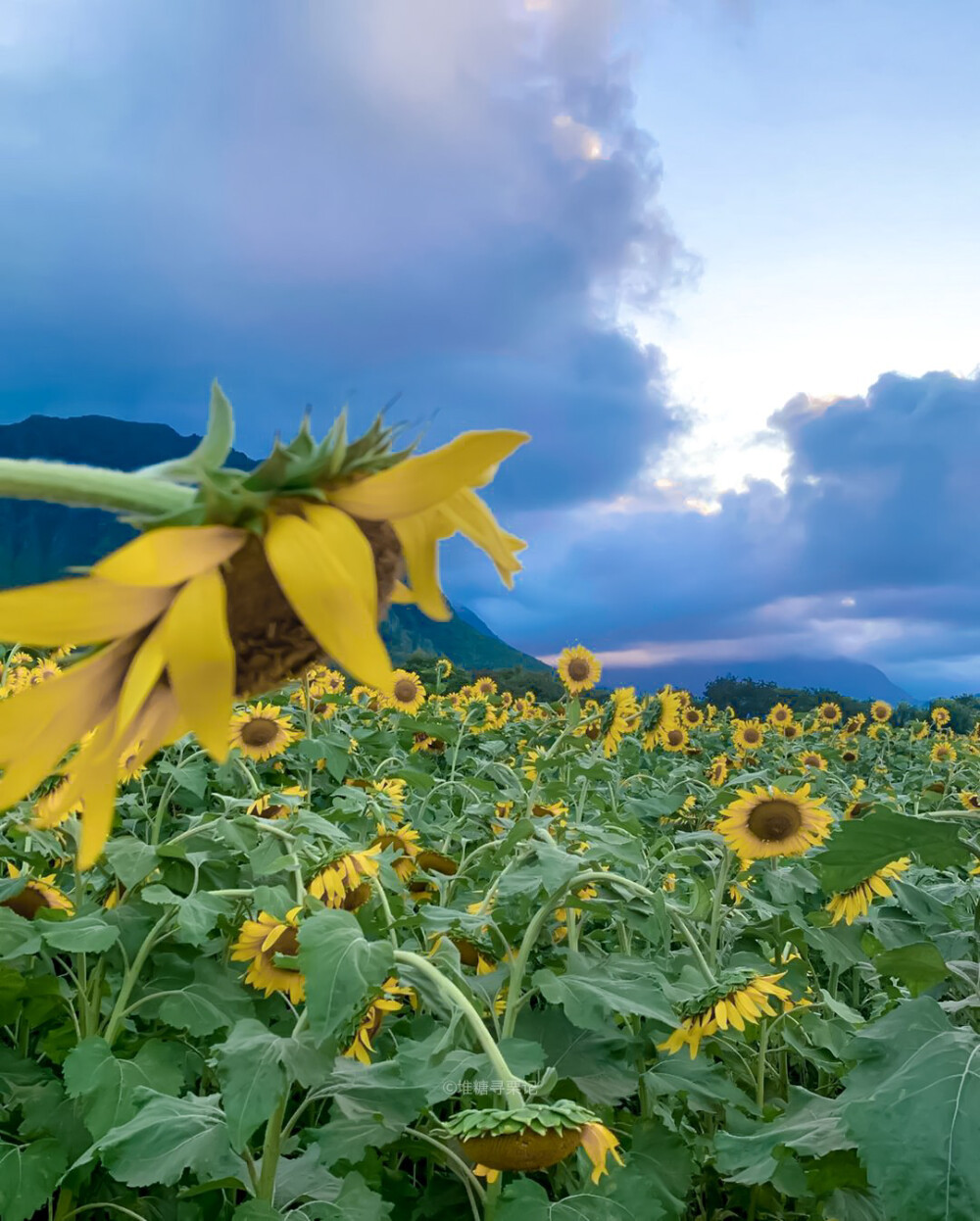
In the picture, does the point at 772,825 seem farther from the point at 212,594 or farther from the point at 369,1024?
the point at 212,594

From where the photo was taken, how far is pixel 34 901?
2920mm

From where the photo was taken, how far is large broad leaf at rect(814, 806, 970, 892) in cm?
155

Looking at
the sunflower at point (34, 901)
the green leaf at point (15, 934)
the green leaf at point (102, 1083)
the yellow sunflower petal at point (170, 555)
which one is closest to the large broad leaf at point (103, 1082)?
the green leaf at point (102, 1083)

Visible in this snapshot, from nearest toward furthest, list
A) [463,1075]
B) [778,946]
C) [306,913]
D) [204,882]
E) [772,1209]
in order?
[463,1075]
[306,913]
[772,1209]
[204,882]
[778,946]

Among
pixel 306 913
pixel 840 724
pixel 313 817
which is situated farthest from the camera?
pixel 840 724

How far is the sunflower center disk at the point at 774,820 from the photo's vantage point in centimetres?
366

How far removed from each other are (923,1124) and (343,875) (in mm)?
1639

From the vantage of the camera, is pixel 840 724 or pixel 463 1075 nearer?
pixel 463 1075

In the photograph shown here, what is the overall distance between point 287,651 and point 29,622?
17cm

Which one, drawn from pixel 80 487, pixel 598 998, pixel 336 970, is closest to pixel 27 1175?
pixel 336 970

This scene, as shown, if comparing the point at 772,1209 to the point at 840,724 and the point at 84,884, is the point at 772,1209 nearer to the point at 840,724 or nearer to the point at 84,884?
the point at 84,884

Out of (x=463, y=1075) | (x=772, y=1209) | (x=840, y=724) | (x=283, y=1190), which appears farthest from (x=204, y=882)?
(x=840, y=724)

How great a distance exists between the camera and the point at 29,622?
0.62 metres

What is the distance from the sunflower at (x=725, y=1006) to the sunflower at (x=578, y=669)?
18.4 feet
